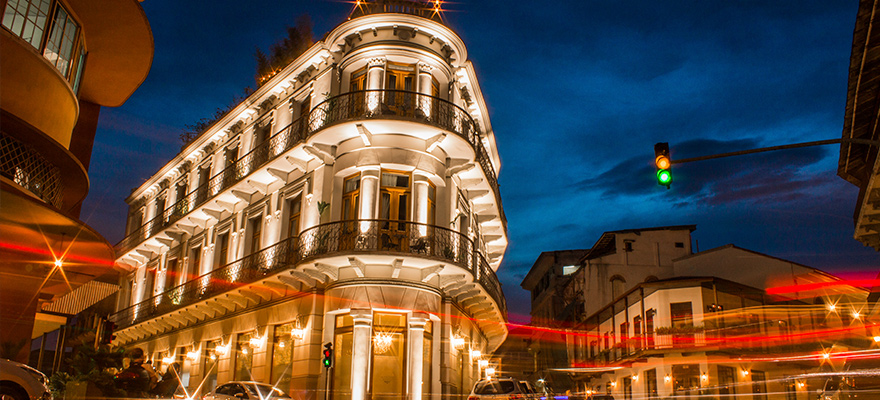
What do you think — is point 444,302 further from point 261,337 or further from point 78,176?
point 78,176

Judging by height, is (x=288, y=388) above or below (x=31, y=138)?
below

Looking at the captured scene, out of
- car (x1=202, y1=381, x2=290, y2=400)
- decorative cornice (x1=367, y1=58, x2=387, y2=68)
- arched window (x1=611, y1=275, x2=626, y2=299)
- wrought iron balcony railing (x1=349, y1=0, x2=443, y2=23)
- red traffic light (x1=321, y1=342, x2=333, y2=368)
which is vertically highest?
wrought iron balcony railing (x1=349, y1=0, x2=443, y2=23)

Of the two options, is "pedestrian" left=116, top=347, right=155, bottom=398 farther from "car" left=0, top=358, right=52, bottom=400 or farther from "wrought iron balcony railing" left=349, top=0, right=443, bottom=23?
"wrought iron balcony railing" left=349, top=0, right=443, bottom=23

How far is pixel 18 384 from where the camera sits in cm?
976

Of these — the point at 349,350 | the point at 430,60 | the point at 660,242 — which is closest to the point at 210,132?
the point at 430,60

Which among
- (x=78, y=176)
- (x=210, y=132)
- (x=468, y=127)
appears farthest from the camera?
(x=210, y=132)

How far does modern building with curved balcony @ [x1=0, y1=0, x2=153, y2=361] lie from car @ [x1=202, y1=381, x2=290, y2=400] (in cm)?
466

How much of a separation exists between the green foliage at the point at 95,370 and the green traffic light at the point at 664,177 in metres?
15.7

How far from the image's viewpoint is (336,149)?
2017 cm

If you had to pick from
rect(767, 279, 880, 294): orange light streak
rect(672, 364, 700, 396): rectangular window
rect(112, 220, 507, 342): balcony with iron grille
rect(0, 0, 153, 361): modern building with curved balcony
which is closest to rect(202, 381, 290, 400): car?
rect(112, 220, 507, 342): balcony with iron grille

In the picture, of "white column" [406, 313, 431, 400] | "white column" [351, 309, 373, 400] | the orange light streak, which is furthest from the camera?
the orange light streak

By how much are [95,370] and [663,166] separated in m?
17.3

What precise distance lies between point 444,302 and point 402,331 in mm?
1760

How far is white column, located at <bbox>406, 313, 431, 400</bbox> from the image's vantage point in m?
17.7
